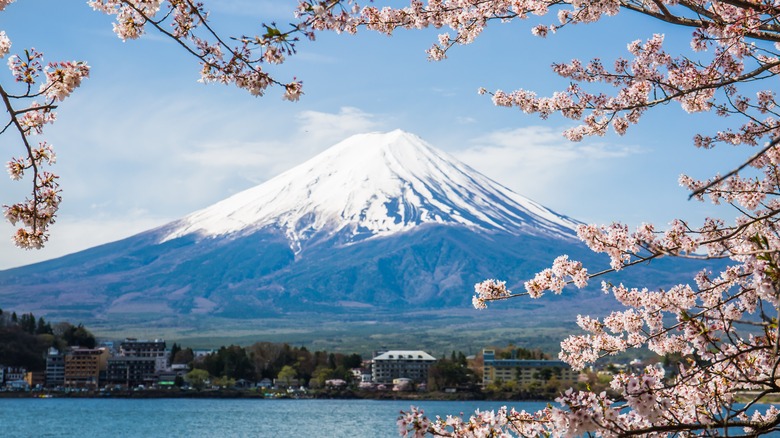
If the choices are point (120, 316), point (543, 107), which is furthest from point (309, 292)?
point (543, 107)

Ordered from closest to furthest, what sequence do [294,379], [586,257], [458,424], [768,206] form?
[458,424], [768,206], [294,379], [586,257]

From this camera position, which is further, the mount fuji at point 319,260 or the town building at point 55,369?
the mount fuji at point 319,260

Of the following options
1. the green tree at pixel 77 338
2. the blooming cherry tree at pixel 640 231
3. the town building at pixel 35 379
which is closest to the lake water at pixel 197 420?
the town building at pixel 35 379

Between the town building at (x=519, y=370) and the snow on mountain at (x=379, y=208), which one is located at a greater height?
the snow on mountain at (x=379, y=208)

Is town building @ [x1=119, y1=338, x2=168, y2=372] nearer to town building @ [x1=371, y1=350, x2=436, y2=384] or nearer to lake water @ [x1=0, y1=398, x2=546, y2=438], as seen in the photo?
lake water @ [x1=0, y1=398, x2=546, y2=438]

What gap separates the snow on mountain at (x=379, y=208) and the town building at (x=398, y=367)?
256 ft

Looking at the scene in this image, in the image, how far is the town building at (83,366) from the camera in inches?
3861

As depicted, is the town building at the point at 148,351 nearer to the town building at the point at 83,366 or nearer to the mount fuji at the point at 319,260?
the town building at the point at 83,366

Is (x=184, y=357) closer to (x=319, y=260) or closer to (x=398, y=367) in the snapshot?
(x=398, y=367)

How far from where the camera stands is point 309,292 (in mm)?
167000

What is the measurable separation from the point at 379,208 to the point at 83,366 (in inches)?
3751

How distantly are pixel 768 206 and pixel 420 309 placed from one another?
163m

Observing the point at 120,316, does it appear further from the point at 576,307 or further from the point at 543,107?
the point at 543,107

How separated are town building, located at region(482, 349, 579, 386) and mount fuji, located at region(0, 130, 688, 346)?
2119 inches
